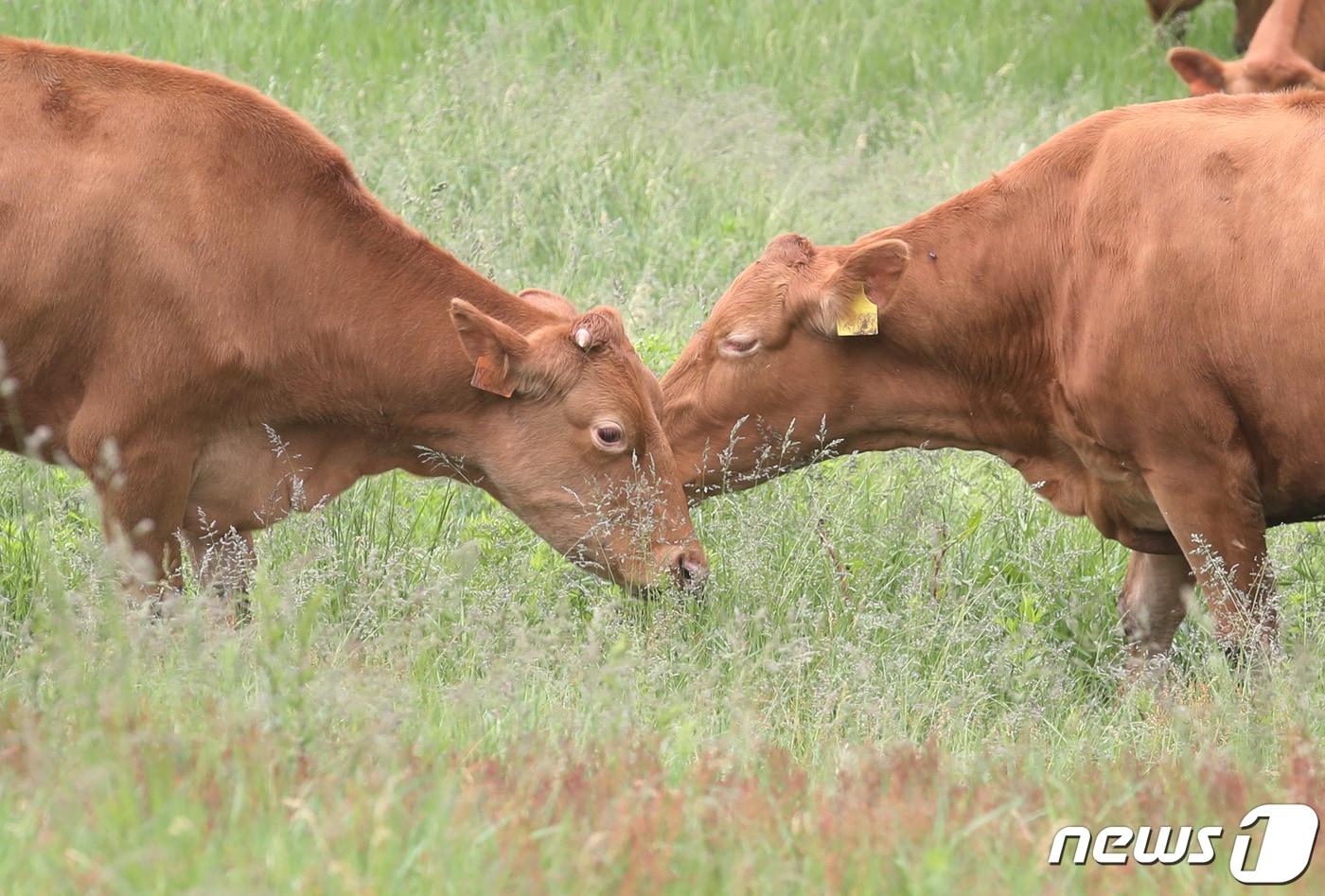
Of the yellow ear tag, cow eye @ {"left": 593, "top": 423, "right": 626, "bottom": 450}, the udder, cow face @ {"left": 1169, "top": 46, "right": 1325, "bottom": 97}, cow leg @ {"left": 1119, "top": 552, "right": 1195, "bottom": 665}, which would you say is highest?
the yellow ear tag

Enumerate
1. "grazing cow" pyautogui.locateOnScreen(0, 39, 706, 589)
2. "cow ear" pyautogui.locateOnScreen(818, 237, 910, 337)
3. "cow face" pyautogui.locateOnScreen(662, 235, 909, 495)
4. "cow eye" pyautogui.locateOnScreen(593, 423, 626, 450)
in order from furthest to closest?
"cow face" pyautogui.locateOnScreen(662, 235, 909, 495)
"cow ear" pyautogui.locateOnScreen(818, 237, 910, 337)
"cow eye" pyautogui.locateOnScreen(593, 423, 626, 450)
"grazing cow" pyautogui.locateOnScreen(0, 39, 706, 589)

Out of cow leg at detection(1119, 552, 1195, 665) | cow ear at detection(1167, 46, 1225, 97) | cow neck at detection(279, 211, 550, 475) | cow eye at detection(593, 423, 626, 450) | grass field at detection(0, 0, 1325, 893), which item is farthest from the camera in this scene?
cow ear at detection(1167, 46, 1225, 97)

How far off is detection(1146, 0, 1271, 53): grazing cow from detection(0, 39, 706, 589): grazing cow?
9218 millimetres

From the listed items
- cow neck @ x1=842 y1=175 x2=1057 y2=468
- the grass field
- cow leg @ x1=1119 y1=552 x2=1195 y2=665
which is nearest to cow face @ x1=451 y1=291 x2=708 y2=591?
the grass field

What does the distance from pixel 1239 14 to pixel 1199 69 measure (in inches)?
119

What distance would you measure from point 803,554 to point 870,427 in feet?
1.74

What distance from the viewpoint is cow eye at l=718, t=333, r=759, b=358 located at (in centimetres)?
666

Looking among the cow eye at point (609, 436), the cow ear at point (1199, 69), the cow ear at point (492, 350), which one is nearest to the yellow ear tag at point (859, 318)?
the cow eye at point (609, 436)

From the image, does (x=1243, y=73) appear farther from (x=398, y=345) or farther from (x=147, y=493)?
(x=147, y=493)

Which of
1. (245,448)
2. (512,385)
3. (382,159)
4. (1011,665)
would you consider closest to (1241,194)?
(1011,665)

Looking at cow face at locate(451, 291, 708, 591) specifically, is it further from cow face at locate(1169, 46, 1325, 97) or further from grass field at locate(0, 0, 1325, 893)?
cow face at locate(1169, 46, 1325, 97)

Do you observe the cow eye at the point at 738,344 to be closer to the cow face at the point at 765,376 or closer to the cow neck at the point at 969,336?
the cow face at the point at 765,376

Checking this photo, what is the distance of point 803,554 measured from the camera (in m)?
6.65

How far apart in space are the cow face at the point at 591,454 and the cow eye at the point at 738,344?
0.59m
